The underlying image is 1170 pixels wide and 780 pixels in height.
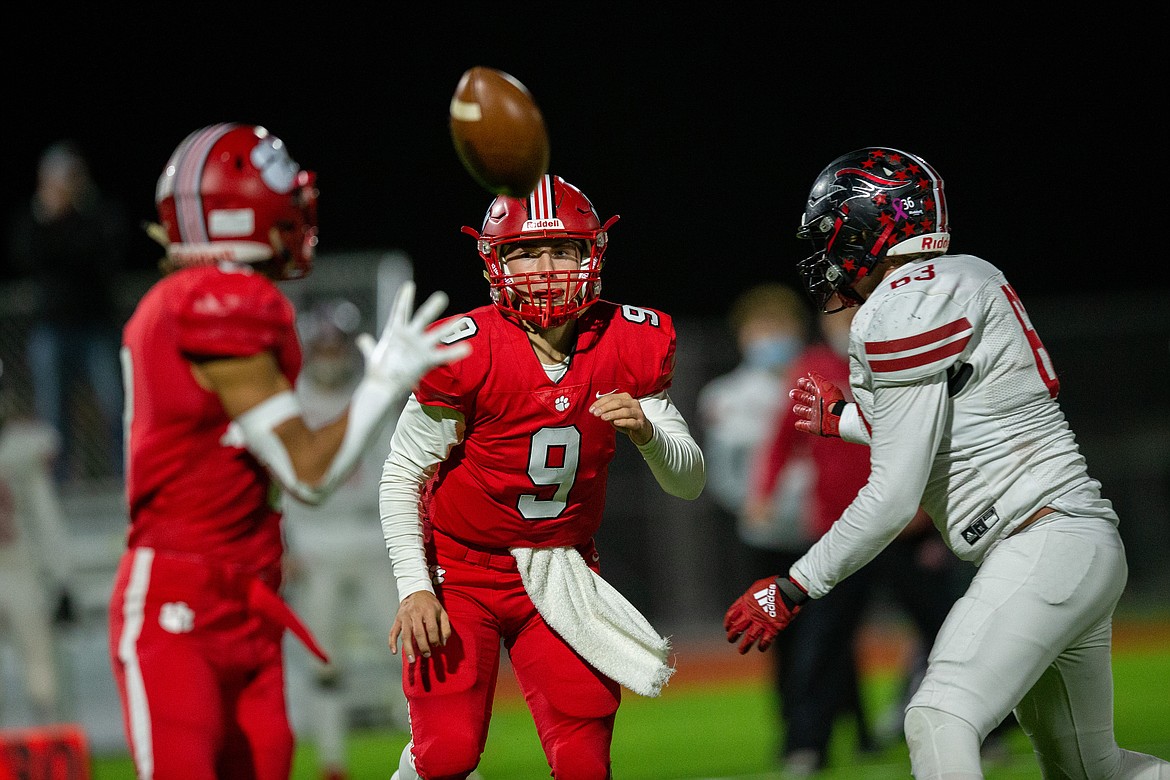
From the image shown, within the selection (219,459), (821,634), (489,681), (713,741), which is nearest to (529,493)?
(489,681)

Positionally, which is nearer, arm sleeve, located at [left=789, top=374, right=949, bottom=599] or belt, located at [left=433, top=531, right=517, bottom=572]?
arm sleeve, located at [left=789, top=374, right=949, bottom=599]

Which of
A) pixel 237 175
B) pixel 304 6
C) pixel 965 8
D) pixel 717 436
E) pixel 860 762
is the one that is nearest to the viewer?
pixel 237 175

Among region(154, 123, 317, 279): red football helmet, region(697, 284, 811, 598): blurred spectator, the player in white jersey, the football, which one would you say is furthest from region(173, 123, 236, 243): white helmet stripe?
region(697, 284, 811, 598): blurred spectator

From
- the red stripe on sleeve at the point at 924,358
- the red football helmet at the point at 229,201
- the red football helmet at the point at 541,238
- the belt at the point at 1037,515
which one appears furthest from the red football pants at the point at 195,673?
the belt at the point at 1037,515

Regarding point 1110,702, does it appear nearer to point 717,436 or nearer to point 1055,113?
point 717,436

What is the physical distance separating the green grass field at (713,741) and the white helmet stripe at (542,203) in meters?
3.14

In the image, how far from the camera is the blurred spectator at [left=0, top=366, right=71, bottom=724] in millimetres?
7105

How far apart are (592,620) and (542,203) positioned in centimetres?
108

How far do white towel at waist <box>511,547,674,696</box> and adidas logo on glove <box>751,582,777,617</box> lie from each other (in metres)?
0.33

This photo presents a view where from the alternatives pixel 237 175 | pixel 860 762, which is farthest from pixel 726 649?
pixel 237 175

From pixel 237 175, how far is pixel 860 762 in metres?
4.20

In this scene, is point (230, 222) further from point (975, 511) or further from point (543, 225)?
point (975, 511)

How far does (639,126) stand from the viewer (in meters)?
13.6

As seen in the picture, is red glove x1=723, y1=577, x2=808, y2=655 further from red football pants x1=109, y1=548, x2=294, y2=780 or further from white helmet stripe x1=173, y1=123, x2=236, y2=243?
white helmet stripe x1=173, y1=123, x2=236, y2=243
